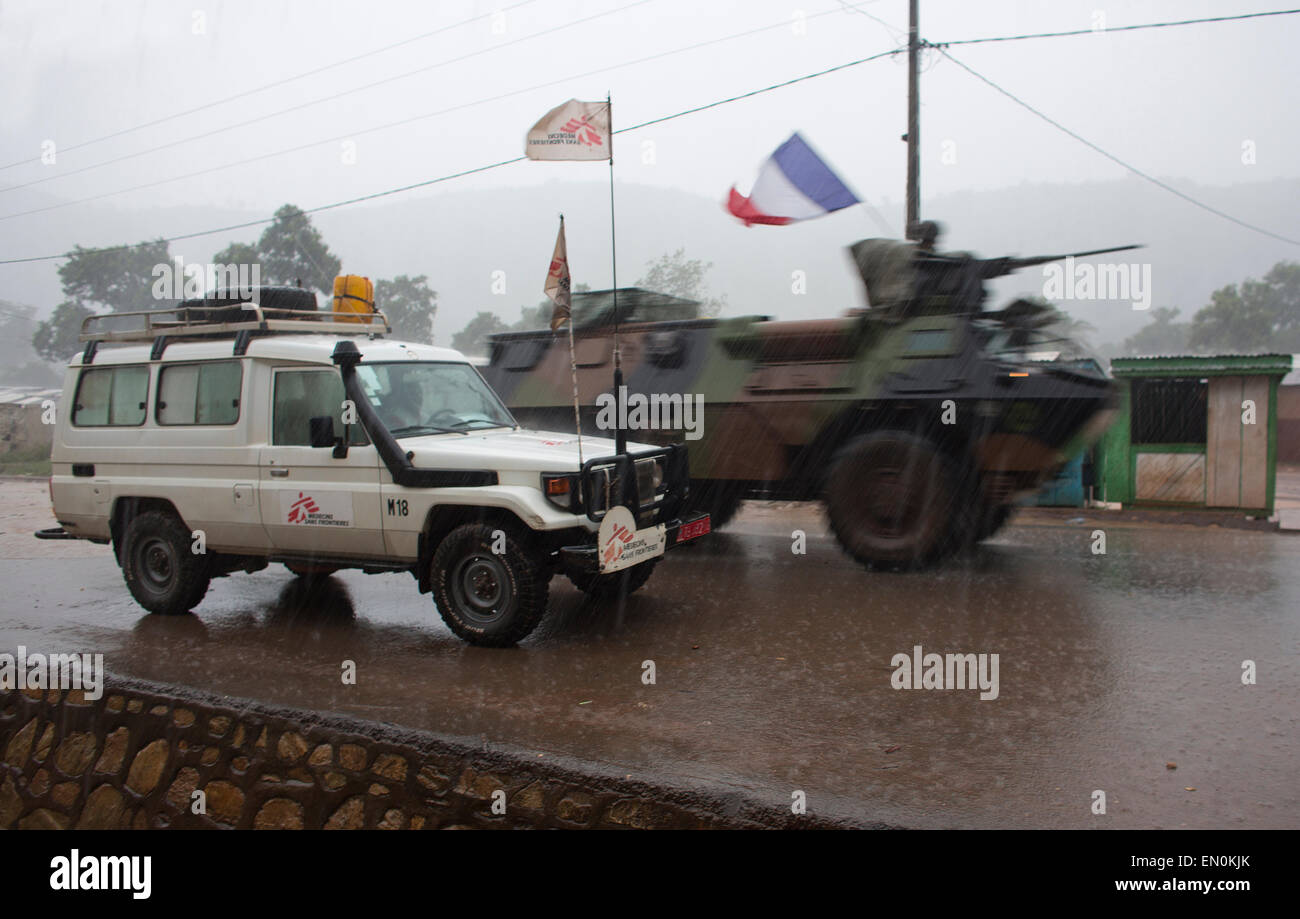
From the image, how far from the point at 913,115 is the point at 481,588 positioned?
11.1 meters

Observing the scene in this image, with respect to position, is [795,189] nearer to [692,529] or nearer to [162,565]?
[692,529]

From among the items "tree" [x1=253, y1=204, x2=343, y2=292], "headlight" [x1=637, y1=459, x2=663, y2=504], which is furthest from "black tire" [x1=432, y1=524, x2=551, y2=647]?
"tree" [x1=253, y1=204, x2=343, y2=292]

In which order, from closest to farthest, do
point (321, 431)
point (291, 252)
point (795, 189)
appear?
point (321, 431) < point (795, 189) < point (291, 252)

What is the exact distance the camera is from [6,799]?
21.3ft

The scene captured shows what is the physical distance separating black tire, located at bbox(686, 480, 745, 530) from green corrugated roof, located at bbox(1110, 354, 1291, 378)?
194 inches

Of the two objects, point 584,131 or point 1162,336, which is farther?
point 1162,336

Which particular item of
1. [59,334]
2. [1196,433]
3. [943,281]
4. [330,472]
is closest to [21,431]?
[330,472]

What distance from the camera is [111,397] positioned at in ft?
23.1

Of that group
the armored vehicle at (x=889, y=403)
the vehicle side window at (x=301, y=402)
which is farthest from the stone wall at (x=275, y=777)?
the armored vehicle at (x=889, y=403)

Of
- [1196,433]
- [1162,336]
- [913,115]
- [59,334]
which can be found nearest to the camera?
[1196,433]

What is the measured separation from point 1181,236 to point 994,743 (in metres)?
216

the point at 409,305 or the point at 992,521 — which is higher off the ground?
the point at 409,305
